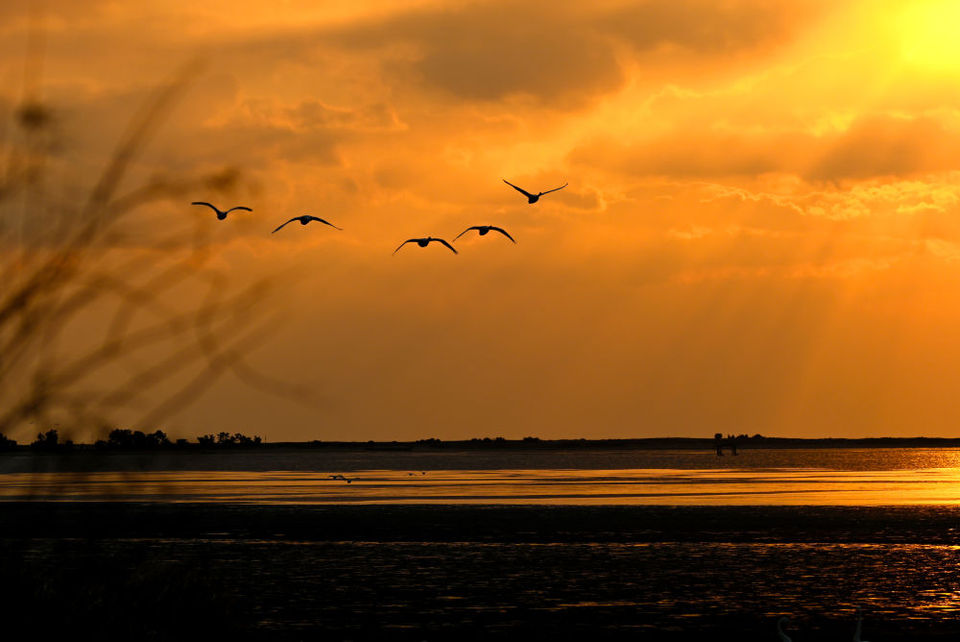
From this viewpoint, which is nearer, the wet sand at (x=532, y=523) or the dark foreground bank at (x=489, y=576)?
the dark foreground bank at (x=489, y=576)

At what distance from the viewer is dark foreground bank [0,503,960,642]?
90.8 feet

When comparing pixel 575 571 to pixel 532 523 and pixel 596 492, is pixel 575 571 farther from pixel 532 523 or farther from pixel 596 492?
pixel 596 492

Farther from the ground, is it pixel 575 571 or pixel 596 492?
pixel 596 492

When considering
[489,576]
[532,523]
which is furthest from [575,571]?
[532,523]

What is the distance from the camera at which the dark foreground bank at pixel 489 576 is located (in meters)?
27.7

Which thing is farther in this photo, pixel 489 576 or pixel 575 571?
pixel 575 571

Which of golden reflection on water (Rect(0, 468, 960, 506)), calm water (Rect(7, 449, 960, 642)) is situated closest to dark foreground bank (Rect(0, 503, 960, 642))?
calm water (Rect(7, 449, 960, 642))

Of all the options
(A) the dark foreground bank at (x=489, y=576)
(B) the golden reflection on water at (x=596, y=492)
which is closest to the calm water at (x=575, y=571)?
(A) the dark foreground bank at (x=489, y=576)

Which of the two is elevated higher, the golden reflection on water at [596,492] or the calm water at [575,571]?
the golden reflection on water at [596,492]

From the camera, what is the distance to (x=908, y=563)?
45719mm

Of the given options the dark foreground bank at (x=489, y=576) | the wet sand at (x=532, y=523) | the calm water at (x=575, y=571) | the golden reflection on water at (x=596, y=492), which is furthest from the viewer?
the golden reflection on water at (x=596, y=492)

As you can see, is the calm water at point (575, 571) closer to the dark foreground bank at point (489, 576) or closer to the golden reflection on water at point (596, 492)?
the dark foreground bank at point (489, 576)

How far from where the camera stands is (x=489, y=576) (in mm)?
43031

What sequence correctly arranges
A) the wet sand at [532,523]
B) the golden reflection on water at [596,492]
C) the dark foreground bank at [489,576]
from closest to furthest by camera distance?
the dark foreground bank at [489,576], the wet sand at [532,523], the golden reflection on water at [596,492]
